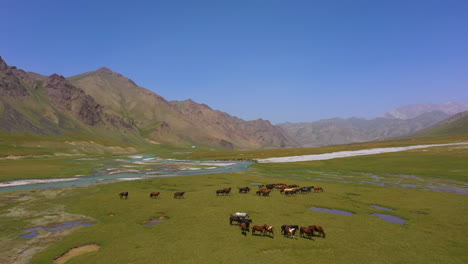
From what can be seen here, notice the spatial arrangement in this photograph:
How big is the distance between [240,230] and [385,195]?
27776 mm

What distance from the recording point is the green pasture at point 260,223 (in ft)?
63.2

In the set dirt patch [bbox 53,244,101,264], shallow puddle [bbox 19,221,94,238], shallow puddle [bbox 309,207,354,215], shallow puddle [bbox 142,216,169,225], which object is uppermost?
shallow puddle [bbox 19,221,94,238]

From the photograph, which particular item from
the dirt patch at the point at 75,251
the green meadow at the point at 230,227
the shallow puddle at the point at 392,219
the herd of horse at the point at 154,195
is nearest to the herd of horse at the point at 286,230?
the green meadow at the point at 230,227

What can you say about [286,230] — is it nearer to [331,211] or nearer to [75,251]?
[331,211]

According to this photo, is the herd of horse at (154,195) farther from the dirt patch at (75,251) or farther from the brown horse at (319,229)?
the brown horse at (319,229)

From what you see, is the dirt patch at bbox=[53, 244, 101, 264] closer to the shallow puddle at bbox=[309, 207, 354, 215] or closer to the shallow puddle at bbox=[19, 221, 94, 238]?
the shallow puddle at bbox=[19, 221, 94, 238]

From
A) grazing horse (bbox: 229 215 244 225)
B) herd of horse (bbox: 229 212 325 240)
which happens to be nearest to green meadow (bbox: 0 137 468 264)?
herd of horse (bbox: 229 212 325 240)

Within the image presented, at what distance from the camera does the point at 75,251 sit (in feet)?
69.5

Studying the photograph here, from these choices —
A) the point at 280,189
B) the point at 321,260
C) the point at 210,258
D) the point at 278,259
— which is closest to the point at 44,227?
the point at 210,258

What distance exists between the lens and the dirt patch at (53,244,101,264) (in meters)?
19.8

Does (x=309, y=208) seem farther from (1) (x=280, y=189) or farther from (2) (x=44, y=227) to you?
(2) (x=44, y=227)

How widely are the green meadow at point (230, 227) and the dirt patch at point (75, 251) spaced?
399 millimetres

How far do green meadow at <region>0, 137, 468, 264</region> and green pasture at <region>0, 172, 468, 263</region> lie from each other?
0.08 m

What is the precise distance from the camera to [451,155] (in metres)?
87.2
